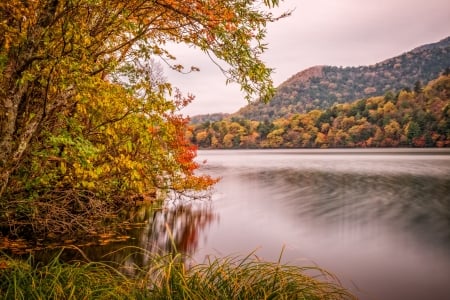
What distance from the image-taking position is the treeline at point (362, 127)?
4208 inches

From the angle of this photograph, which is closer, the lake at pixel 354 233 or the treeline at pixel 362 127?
the lake at pixel 354 233

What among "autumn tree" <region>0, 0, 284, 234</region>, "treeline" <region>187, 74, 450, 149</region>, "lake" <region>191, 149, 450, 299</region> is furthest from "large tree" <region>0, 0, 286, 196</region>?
"treeline" <region>187, 74, 450, 149</region>

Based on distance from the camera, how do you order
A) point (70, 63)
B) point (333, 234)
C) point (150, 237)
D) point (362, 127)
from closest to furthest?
point (70, 63), point (150, 237), point (333, 234), point (362, 127)

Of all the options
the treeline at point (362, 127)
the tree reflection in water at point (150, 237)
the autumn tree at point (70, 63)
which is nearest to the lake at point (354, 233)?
the tree reflection in water at point (150, 237)

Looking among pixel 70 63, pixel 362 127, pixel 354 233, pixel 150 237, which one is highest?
pixel 70 63

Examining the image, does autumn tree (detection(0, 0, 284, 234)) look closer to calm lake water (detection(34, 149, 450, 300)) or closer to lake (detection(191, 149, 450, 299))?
calm lake water (detection(34, 149, 450, 300))

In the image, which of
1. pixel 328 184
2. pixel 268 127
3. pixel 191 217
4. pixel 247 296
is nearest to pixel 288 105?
pixel 268 127

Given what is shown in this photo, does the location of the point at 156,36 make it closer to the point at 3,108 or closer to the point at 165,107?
the point at 165,107

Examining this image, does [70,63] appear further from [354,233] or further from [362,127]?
[362,127]

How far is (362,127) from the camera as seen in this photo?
122062 mm

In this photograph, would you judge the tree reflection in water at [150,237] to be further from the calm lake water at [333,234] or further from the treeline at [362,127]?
the treeline at [362,127]

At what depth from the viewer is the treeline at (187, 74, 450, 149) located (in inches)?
4208

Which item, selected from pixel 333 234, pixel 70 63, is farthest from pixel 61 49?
pixel 333 234

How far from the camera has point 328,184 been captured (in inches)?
1268
